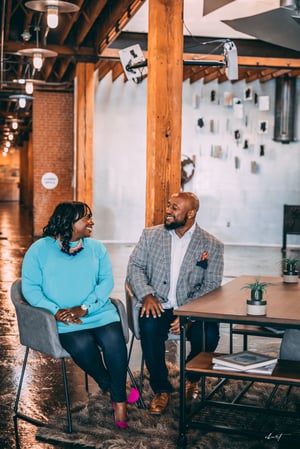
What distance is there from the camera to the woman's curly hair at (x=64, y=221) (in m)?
3.97

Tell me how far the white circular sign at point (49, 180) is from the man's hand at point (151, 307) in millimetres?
11807

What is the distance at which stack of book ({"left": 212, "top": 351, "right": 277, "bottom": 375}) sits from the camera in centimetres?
335

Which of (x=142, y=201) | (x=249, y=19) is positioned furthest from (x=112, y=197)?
(x=249, y=19)

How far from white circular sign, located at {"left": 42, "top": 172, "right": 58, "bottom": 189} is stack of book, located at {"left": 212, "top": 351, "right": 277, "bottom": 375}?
12514 millimetres

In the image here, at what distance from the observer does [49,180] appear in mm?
15711

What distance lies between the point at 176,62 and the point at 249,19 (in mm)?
2736

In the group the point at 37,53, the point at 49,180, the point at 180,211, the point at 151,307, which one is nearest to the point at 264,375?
the point at 151,307

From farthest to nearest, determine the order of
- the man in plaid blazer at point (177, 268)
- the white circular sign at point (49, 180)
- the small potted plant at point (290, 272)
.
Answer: the white circular sign at point (49, 180), the small potted plant at point (290, 272), the man in plaid blazer at point (177, 268)

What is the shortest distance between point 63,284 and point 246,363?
1.10 meters

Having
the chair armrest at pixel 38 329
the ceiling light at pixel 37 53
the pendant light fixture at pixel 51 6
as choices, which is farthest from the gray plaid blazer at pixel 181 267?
the ceiling light at pixel 37 53

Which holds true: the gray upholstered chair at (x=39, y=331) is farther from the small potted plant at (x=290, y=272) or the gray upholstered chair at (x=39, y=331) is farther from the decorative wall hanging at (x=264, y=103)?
the decorative wall hanging at (x=264, y=103)

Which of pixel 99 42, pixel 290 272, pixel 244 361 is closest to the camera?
pixel 244 361

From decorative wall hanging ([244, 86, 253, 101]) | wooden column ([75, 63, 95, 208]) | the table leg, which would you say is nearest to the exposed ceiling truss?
decorative wall hanging ([244, 86, 253, 101])

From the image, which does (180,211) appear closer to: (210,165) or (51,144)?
(210,165)
